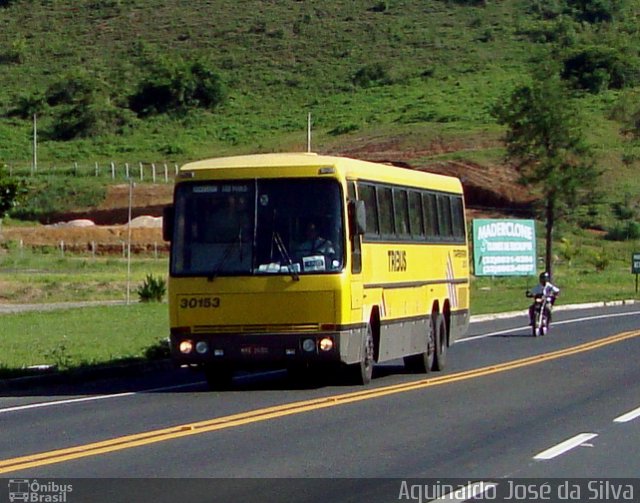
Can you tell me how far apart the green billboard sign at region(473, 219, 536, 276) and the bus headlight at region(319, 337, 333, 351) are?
1399 inches

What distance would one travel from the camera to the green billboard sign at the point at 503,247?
53.5 metres

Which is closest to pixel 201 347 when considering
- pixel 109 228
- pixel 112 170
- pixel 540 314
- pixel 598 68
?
pixel 540 314

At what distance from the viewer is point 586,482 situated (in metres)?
11.4

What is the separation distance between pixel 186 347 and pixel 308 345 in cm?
163

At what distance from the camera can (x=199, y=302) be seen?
18250mm

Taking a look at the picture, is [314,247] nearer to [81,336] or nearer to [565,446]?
[565,446]

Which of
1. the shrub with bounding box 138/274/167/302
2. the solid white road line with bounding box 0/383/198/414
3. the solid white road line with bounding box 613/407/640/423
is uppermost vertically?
the shrub with bounding box 138/274/167/302

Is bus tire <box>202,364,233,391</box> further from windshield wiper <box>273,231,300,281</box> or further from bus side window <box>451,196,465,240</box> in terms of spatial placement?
bus side window <box>451,196,465,240</box>

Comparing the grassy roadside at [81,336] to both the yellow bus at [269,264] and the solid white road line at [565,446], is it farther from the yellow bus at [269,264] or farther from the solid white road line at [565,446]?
the solid white road line at [565,446]

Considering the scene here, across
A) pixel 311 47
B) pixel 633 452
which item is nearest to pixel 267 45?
pixel 311 47

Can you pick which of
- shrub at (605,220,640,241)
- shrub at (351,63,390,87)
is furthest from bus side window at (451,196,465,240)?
shrub at (351,63,390,87)

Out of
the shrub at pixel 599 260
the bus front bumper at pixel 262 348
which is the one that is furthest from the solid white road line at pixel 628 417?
the shrub at pixel 599 260

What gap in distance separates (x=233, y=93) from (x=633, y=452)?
9233cm

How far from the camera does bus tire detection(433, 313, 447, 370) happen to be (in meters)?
22.7
